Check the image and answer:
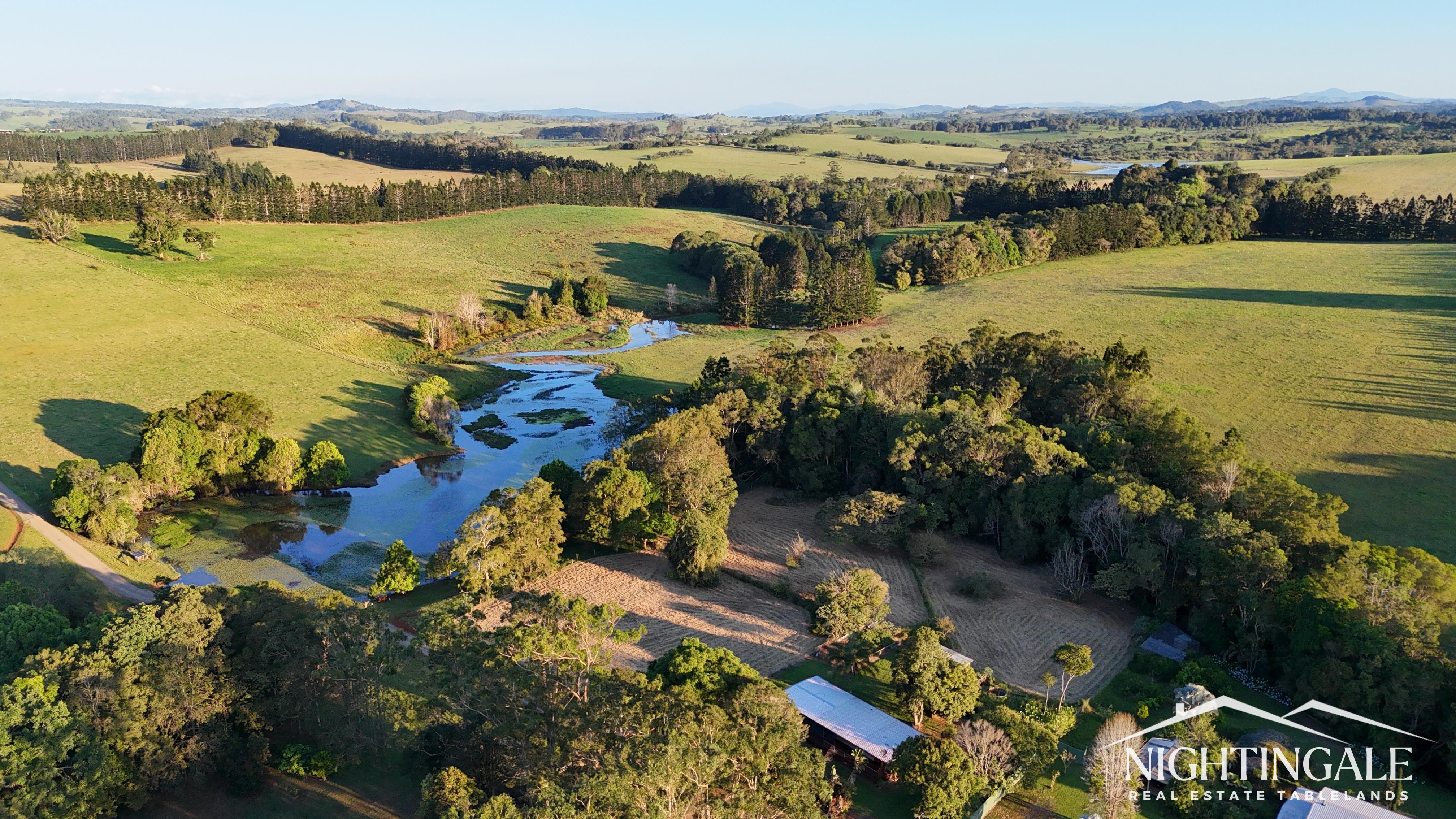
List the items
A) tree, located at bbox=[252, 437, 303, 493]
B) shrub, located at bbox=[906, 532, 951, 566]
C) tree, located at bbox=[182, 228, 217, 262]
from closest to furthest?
shrub, located at bbox=[906, 532, 951, 566] < tree, located at bbox=[252, 437, 303, 493] < tree, located at bbox=[182, 228, 217, 262]

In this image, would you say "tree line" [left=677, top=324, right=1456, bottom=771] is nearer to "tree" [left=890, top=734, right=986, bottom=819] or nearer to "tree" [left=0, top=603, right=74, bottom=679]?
"tree" [left=890, top=734, right=986, bottom=819]

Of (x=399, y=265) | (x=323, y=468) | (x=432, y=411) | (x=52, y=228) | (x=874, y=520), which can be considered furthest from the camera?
(x=399, y=265)

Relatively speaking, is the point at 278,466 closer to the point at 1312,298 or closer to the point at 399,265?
the point at 399,265

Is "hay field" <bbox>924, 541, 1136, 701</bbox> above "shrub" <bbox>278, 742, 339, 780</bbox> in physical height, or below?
below

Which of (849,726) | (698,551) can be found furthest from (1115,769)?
(698,551)

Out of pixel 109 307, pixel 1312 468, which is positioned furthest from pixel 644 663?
pixel 109 307

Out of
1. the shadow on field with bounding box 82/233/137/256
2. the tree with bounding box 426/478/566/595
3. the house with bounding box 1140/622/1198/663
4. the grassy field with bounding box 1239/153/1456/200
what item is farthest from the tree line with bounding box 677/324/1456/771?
the grassy field with bounding box 1239/153/1456/200

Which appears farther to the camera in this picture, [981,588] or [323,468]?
[323,468]
